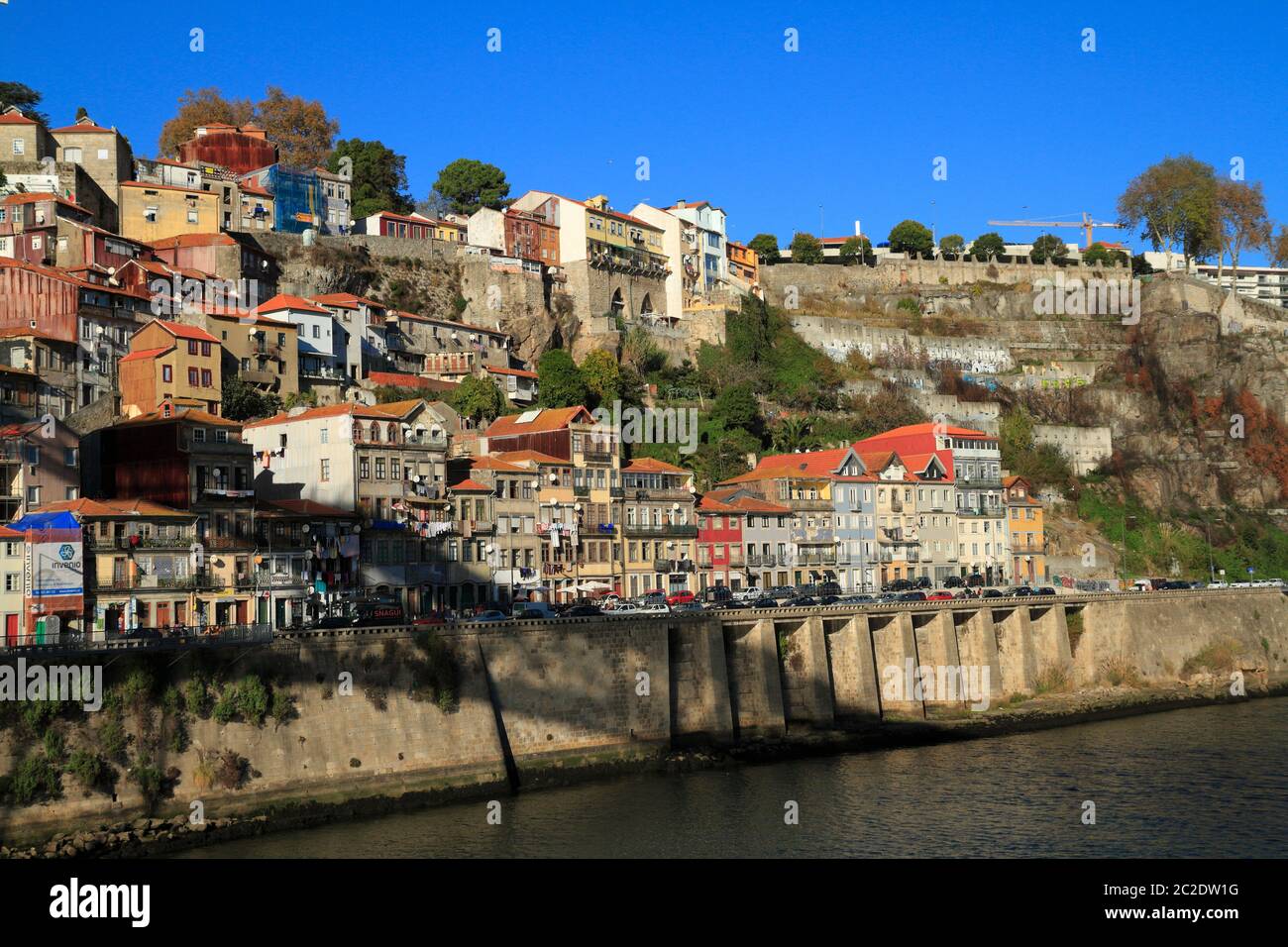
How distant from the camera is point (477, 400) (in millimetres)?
80438

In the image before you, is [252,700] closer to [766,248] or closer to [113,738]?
[113,738]

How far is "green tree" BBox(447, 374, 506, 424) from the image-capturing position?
8044 cm

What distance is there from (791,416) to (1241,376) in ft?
145

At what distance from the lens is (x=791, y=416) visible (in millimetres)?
96750

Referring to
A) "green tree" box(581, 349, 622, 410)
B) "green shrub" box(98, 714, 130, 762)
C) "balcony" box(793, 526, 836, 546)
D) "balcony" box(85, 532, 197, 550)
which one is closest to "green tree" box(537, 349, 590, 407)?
"green tree" box(581, 349, 622, 410)

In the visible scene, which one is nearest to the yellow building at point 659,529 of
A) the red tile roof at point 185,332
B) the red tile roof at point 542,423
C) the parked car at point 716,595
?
the parked car at point 716,595

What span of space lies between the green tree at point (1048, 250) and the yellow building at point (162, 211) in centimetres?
8966

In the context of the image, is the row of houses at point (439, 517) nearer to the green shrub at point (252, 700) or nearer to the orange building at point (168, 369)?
the orange building at point (168, 369)

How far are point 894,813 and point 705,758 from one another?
29.5 feet

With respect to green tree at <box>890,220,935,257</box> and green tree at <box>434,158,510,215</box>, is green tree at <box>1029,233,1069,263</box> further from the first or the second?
green tree at <box>434,158,510,215</box>

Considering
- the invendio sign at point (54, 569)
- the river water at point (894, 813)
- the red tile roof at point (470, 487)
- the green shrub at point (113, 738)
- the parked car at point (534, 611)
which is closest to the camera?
the river water at point (894, 813)

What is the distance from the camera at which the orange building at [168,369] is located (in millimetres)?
66750
